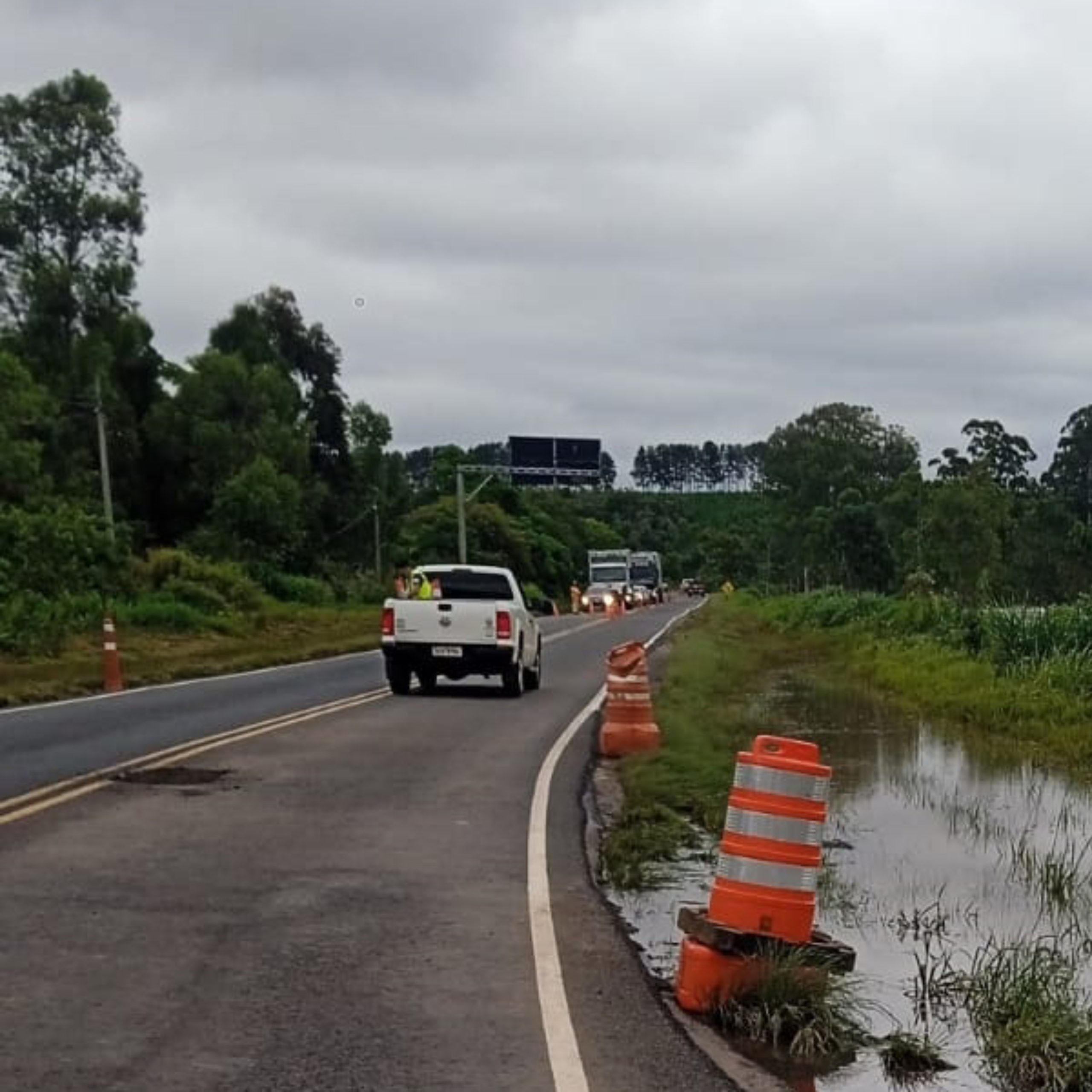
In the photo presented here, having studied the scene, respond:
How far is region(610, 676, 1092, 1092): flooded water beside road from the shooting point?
8086 millimetres

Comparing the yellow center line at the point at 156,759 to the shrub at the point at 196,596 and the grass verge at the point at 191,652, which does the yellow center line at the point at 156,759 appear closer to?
the grass verge at the point at 191,652

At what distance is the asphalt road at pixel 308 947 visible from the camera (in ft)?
21.3

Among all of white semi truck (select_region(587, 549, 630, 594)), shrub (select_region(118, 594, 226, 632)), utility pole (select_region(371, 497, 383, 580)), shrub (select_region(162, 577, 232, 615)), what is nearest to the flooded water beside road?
shrub (select_region(118, 594, 226, 632))

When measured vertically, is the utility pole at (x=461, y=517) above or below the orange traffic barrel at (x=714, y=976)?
→ above

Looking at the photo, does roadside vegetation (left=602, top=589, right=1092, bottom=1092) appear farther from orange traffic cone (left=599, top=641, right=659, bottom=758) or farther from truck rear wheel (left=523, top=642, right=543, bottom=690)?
truck rear wheel (left=523, top=642, right=543, bottom=690)

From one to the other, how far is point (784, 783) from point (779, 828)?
21cm

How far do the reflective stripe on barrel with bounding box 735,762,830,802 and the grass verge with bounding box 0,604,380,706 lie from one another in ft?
54.1

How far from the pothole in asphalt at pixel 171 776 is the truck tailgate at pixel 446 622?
30.4ft

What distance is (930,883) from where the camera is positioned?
11656 mm

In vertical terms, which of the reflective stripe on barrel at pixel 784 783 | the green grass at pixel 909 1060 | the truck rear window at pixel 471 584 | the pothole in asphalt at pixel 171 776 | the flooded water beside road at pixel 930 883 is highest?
the truck rear window at pixel 471 584

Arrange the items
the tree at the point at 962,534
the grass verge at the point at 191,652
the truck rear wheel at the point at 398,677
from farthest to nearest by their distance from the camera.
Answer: the tree at the point at 962,534, the grass verge at the point at 191,652, the truck rear wheel at the point at 398,677

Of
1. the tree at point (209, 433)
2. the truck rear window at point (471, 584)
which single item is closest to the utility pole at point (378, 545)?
the tree at point (209, 433)

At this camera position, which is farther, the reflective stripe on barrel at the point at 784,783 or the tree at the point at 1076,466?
the tree at the point at 1076,466

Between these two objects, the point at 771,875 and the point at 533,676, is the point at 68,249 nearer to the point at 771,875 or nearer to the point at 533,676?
the point at 533,676
